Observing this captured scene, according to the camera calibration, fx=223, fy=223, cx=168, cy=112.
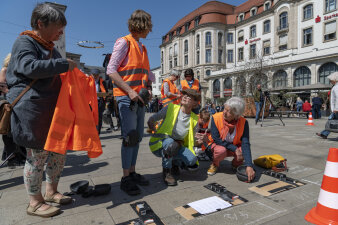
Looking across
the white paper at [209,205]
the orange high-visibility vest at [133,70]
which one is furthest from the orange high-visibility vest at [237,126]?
the orange high-visibility vest at [133,70]

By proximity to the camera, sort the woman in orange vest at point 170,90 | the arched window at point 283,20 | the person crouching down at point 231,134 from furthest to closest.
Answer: the arched window at point 283,20 → the woman in orange vest at point 170,90 → the person crouching down at point 231,134

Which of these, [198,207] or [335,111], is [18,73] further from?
[335,111]

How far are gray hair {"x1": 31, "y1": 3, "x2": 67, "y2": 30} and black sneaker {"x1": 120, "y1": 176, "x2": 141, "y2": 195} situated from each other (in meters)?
1.66

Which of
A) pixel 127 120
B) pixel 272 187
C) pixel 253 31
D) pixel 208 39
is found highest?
pixel 208 39

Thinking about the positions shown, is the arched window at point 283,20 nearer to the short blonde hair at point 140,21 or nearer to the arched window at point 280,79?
the arched window at point 280,79

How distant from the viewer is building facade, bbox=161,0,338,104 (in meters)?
26.4

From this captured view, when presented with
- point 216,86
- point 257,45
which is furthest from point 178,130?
point 257,45

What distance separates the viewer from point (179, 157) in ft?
9.47

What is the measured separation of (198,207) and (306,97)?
25944 millimetres

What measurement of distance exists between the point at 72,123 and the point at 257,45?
4248 cm

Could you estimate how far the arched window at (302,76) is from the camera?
2652cm

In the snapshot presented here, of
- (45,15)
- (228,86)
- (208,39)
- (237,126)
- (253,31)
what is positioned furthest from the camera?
(208,39)

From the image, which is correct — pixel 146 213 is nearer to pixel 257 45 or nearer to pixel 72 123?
pixel 72 123

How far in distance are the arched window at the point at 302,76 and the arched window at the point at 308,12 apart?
A: 891 cm
